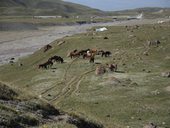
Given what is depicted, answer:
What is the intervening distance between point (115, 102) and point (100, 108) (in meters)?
2.14

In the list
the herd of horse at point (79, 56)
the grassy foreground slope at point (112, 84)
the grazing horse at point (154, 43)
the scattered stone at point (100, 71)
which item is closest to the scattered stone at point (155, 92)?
the grassy foreground slope at point (112, 84)

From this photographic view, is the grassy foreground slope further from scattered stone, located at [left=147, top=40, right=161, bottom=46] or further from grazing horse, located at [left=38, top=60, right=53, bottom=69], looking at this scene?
grazing horse, located at [left=38, top=60, right=53, bottom=69]

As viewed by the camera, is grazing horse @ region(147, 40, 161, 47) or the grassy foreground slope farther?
grazing horse @ region(147, 40, 161, 47)

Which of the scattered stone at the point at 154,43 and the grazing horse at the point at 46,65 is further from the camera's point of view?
the scattered stone at the point at 154,43

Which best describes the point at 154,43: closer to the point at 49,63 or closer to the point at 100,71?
the point at 49,63

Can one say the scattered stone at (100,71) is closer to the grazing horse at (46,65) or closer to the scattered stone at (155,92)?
the grazing horse at (46,65)

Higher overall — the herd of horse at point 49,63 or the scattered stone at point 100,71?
the scattered stone at point 100,71

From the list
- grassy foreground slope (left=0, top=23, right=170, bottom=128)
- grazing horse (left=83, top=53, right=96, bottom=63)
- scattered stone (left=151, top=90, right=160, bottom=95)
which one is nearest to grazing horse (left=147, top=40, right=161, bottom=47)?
grassy foreground slope (left=0, top=23, right=170, bottom=128)

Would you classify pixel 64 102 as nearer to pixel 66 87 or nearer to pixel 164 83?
pixel 66 87

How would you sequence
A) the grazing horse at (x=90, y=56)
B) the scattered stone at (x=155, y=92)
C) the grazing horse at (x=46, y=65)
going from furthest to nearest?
the grazing horse at (x=90, y=56) < the grazing horse at (x=46, y=65) < the scattered stone at (x=155, y=92)

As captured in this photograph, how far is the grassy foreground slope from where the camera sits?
121 ft

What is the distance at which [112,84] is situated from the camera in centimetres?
4681

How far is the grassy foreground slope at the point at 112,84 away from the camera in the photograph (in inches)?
1448

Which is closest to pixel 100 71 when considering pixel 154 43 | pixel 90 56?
pixel 90 56
